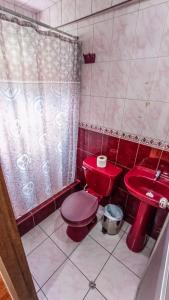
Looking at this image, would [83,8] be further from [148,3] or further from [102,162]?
[102,162]

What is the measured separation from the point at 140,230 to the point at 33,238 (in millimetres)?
1091

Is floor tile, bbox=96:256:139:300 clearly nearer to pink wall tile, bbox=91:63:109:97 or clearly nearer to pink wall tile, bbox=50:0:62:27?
pink wall tile, bbox=91:63:109:97

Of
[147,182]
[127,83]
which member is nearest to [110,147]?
[147,182]

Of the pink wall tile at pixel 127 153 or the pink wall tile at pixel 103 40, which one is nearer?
the pink wall tile at pixel 103 40

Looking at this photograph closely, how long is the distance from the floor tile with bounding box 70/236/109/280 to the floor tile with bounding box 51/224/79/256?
2.2 inches

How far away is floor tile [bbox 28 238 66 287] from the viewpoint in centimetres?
131

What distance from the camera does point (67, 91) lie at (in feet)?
5.36

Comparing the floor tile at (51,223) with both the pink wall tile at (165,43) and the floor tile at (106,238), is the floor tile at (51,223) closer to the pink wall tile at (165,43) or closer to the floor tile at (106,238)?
the floor tile at (106,238)

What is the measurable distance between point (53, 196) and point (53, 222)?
294mm

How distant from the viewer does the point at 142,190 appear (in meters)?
1.35

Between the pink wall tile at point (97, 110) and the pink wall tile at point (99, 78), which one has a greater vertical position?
the pink wall tile at point (99, 78)

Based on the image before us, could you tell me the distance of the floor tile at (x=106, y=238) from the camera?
1552 millimetres

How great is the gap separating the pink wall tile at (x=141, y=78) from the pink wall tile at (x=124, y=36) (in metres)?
0.12

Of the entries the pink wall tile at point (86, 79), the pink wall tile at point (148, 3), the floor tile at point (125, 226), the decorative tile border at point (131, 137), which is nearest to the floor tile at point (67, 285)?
the floor tile at point (125, 226)
